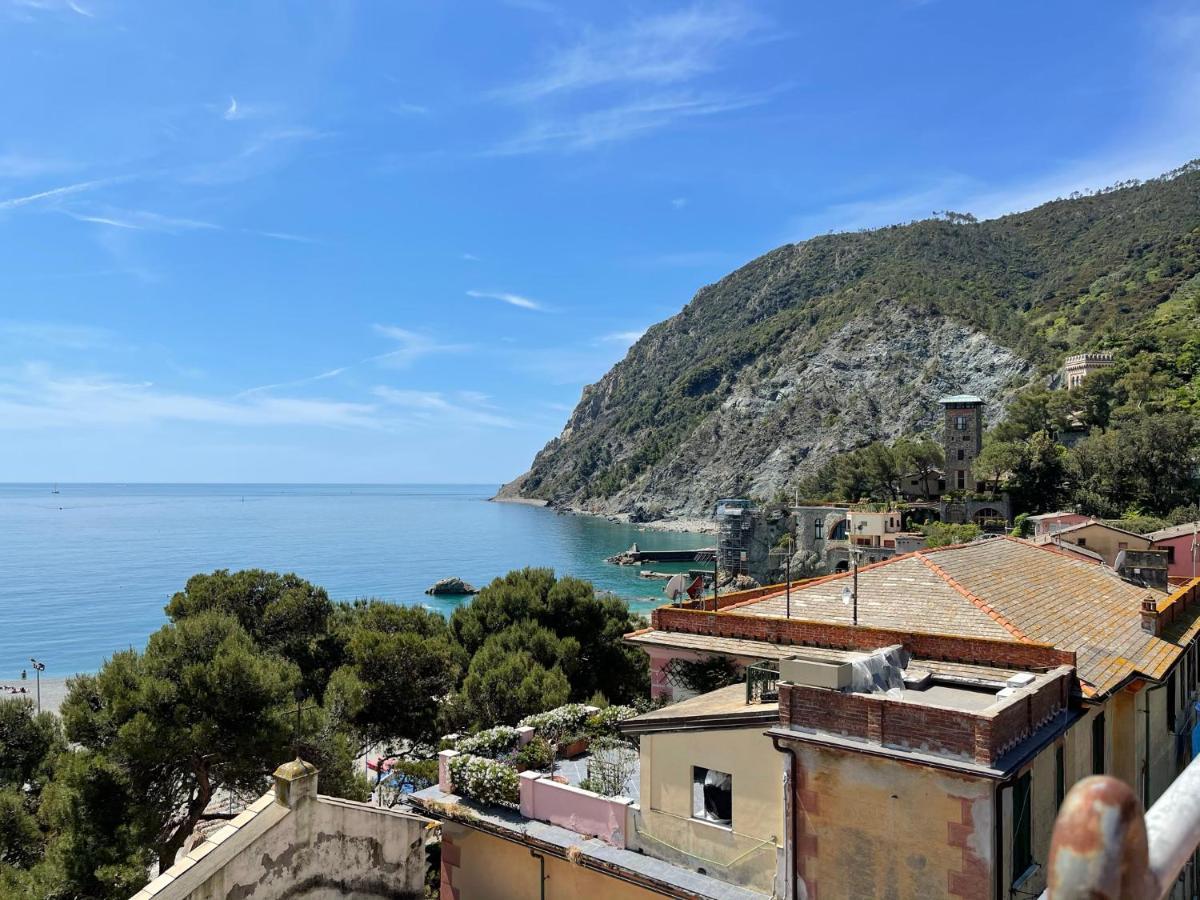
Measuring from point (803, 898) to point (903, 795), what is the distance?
1.81 meters

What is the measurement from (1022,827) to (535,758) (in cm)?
747

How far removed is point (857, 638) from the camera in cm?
1269

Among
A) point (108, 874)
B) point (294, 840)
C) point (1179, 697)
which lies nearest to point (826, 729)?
point (294, 840)

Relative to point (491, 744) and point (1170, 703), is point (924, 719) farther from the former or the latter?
point (1170, 703)

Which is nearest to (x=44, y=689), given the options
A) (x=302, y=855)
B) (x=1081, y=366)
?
(x=302, y=855)

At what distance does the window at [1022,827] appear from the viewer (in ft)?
28.6

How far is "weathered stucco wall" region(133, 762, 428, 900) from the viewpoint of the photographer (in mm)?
8562

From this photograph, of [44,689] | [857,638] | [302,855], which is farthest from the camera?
[44,689]

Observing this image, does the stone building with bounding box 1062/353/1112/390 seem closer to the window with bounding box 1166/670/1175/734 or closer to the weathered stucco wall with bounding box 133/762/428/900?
the window with bounding box 1166/670/1175/734

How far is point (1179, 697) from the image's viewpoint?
15.6 metres

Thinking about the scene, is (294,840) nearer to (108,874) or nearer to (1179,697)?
(108,874)

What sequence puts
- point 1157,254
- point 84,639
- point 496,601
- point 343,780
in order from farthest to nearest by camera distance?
point 1157,254, point 84,639, point 496,601, point 343,780

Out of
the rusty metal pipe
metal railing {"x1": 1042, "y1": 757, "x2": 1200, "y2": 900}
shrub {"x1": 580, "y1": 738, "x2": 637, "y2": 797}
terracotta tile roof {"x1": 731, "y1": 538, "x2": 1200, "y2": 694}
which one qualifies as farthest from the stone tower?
metal railing {"x1": 1042, "y1": 757, "x2": 1200, "y2": 900}

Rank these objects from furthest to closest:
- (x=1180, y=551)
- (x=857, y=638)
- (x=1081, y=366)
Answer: (x=1081, y=366) < (x=1180, y=551) < (x=857, y=638)
